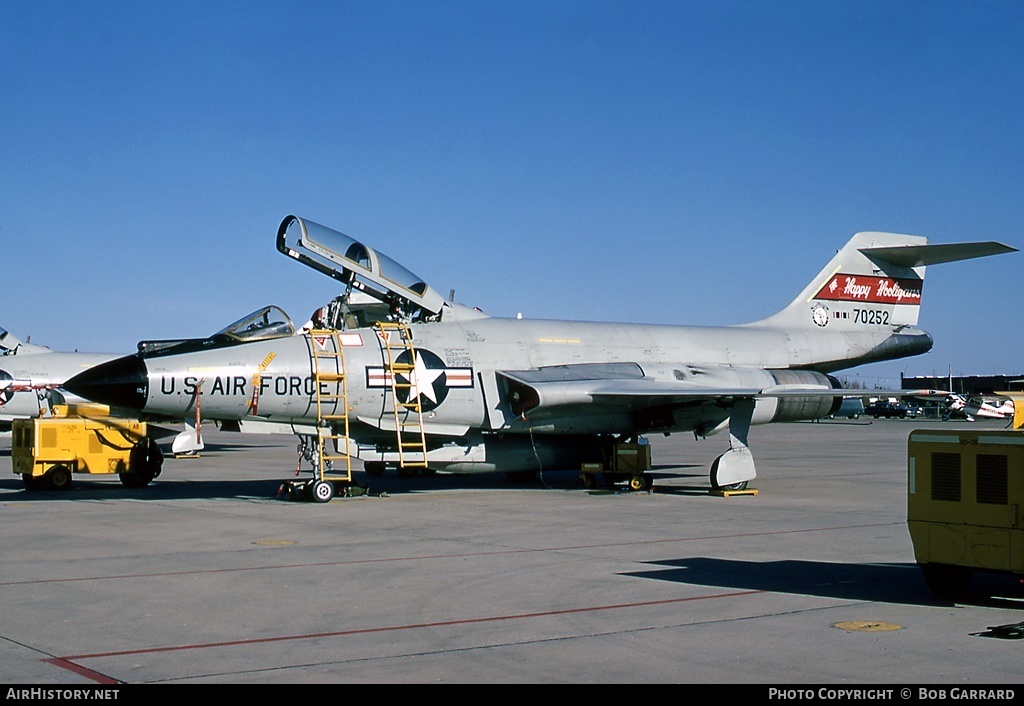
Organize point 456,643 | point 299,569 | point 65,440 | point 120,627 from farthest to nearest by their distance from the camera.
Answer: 1. point 65,440
2. point 299,569
3. point 120,627
4. point 456,643

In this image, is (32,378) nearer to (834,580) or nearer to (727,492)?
(727,492)

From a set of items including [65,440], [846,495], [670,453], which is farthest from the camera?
[670,453]

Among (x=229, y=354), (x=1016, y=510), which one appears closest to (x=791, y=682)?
(x=1016, y=510)

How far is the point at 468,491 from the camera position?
18.1m

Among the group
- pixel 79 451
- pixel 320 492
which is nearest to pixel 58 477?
pixel 79 451

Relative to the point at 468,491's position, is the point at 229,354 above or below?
above

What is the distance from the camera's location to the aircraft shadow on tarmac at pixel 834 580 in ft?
26.5

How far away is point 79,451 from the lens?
19062 mm

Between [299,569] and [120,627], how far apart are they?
103 inches

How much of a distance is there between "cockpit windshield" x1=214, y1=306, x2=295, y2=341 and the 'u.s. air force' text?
0.73m

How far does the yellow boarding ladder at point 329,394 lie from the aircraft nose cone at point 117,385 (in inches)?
94.1

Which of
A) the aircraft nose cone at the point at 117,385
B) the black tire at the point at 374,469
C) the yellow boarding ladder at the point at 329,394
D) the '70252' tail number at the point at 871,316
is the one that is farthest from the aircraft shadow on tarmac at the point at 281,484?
the '70252' tail number at the point at 871,316
